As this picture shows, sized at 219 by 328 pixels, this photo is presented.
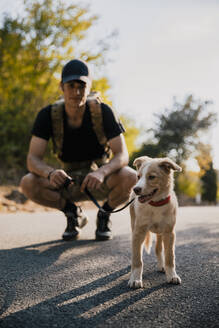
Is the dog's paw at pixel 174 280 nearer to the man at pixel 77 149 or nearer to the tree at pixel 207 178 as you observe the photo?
the man at pixel 77 149

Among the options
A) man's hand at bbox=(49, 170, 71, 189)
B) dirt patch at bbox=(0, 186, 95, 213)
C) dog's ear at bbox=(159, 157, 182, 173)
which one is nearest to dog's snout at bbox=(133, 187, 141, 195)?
dog's ear at bbox=(159, 157, 182, 173)

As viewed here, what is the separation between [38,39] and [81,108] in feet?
32.9

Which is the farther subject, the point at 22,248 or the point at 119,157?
the point at 119,157

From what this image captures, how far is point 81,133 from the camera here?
3965 millimetres

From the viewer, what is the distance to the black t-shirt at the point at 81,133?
384cm

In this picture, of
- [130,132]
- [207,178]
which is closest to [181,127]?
[207,178]

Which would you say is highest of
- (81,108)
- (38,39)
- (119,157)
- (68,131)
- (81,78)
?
(38,39)

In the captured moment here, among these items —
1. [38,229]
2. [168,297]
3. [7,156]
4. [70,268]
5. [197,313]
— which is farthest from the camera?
[7,156]

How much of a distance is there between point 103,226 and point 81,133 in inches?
50.8

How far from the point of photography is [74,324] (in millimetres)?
1559

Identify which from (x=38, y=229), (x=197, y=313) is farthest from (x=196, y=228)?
(x=197, y=313)

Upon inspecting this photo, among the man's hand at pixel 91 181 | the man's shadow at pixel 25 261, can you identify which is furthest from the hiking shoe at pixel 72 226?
the man's hand at pixel 91 181

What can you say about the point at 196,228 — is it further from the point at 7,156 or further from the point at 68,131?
the point at 7,156

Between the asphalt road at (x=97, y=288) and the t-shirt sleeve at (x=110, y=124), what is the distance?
140 centimetres
